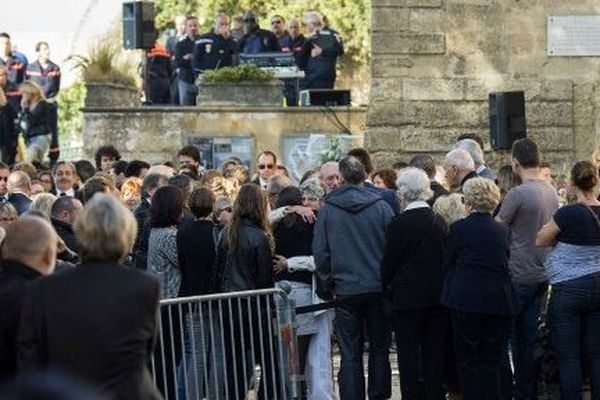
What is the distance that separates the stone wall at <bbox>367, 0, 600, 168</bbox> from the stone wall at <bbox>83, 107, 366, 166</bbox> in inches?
74.2

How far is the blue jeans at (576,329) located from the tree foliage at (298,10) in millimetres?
32512

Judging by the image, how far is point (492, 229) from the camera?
45.3 ft

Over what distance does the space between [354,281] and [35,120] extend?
37.5 feet

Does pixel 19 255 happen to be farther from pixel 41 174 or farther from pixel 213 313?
pixel 41 174

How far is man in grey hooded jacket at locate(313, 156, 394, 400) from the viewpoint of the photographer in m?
14.5

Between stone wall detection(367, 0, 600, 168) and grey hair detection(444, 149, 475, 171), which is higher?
stone wall detection(367, 0, 600, 168)

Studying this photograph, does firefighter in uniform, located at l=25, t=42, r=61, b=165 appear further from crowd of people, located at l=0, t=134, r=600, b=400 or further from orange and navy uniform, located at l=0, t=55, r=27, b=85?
crowd of people, located at l=0, t=134, r=600, b=400

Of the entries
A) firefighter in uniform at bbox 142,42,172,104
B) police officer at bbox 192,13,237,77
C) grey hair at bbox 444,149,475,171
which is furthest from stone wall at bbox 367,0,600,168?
grey hair at bbox 444,149,475,171

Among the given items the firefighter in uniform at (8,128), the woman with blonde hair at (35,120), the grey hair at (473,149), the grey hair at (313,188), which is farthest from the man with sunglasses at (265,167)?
the firefighter in uniform at (8,128)

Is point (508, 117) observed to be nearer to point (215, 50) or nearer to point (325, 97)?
point (325, 97)

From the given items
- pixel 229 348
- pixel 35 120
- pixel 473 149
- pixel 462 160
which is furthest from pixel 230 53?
pixel 229 348

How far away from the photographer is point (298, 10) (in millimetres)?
46219

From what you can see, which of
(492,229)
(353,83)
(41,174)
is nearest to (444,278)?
(492,229)

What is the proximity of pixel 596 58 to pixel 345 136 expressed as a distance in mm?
3624
